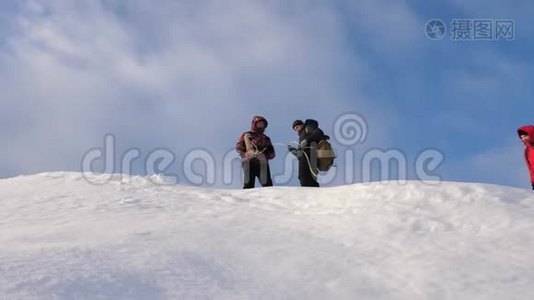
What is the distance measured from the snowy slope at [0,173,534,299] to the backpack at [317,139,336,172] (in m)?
2.32

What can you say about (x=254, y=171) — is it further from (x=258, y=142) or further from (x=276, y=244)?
(x=276, y=244)

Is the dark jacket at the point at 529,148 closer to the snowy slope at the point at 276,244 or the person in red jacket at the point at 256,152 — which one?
the snowy slope at the point at 276,244

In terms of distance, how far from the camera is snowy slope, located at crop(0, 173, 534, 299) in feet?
13.0

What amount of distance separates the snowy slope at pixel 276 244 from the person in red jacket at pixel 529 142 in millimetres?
2581

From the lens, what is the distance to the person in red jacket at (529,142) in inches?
342

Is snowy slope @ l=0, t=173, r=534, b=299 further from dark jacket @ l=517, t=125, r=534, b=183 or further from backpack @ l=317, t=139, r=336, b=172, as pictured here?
dark jacket @ l=517, t=125, r=534, b=183

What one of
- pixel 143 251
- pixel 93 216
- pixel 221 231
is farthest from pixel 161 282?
pixel 93 216

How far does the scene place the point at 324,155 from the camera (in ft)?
31.6

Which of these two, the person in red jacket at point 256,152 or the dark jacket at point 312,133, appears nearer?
the dark jacket at point 312,133

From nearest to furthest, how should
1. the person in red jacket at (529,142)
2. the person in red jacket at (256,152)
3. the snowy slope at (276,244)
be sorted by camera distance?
the snowy slope at (276,244) < the person in red jacket at (529,142) < the person in red jacket at (256,152)

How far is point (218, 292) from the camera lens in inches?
153

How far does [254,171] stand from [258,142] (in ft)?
1.56

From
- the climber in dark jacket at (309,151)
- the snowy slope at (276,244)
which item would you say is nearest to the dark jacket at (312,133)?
the climber in dark jacket at (309,151)

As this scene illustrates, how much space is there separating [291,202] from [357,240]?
1.75 m
